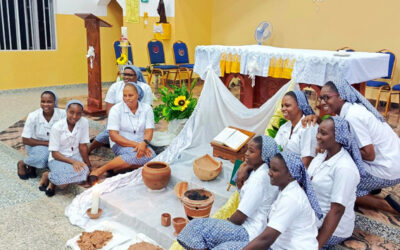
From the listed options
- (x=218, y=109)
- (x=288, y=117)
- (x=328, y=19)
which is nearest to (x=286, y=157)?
(x=288, y=117)

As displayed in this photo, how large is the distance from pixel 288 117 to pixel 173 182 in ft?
4.44

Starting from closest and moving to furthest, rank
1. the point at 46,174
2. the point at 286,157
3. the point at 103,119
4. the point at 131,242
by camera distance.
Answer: the point at 286,157 → the point at 131,242 → the point at 46,174 → the point at 103,119

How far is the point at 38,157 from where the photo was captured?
3977mm

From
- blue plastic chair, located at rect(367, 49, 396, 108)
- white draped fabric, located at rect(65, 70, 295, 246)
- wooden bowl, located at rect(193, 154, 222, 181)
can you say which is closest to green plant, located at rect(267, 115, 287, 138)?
white draped fabric, located at rect(65, 70, 295, 246)

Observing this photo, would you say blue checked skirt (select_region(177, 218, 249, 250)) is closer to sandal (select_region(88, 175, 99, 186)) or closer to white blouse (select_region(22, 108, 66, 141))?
sandal (select_region(88, 175, 99, 186))

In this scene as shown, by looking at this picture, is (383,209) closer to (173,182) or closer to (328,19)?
(173,182)

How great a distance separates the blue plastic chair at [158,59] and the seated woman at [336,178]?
203 inches

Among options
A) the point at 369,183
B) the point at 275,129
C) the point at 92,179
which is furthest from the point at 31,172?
the point at 369,183

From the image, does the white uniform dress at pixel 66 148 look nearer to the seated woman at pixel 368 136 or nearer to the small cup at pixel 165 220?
the small cup at pixel 165 220

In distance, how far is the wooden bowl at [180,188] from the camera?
3.43 metres

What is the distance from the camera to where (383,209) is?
296 cm

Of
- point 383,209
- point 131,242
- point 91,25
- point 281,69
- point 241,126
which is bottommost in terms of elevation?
point 131,242

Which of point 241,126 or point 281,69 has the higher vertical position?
point 281,69

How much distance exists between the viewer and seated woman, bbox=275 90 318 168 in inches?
111
